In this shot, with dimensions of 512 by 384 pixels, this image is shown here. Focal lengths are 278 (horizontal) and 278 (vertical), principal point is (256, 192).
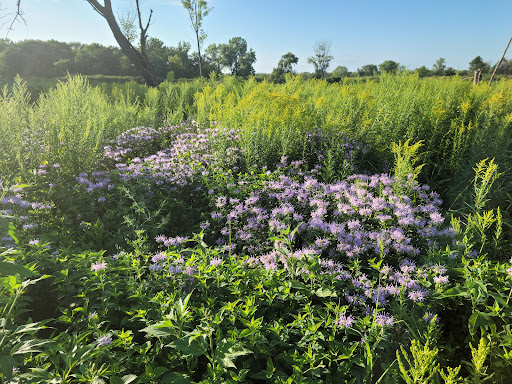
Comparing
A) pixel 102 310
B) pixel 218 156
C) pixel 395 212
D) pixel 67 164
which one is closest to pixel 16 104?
pixel 67 164

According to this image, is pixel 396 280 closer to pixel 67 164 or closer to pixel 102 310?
pixel 102 310

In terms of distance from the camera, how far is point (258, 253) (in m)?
2.19

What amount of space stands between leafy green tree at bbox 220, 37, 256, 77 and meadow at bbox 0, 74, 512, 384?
67966 mm

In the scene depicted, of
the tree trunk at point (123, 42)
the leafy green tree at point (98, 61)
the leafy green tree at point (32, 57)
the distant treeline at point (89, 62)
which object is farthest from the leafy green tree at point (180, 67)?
the tree trunk at point (123, 42)

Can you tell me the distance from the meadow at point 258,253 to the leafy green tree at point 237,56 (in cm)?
6797

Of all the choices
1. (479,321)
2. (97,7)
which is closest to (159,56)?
(97,7)

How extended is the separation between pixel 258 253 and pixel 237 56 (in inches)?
3003

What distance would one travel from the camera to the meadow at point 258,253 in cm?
127

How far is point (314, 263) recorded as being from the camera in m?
1.57

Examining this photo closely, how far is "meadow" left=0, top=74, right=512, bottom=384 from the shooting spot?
4.17 feet

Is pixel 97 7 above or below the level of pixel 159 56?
below

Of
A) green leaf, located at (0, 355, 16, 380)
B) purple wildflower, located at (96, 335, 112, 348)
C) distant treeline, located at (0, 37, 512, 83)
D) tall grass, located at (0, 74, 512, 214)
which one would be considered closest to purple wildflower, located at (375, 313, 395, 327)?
purple wildflower, located at (96, 335, 112, 348)

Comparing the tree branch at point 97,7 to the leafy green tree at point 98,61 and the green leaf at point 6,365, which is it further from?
the leafy green tree at point 98,61

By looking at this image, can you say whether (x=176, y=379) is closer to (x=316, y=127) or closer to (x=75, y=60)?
(x=316, y=127)
